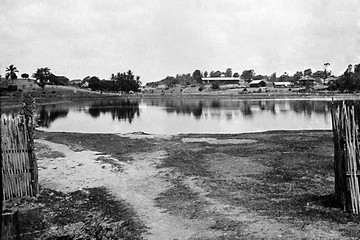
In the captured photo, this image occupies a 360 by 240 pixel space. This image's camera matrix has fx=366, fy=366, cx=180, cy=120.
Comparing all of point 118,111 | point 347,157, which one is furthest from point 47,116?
point 347,157

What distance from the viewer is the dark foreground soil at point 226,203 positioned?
346 inches

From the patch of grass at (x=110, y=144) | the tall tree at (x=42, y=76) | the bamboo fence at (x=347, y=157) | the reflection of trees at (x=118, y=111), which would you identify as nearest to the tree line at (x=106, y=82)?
the tall tree at (x=42, y=76)

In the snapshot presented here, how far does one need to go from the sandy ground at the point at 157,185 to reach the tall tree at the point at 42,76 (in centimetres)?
12476

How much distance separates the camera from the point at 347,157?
9.39 metres

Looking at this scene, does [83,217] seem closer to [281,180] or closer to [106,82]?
[281,180]

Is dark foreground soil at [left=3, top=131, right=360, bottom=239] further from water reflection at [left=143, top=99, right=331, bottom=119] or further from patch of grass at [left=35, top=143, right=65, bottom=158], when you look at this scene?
water reflection at [left=143, top=99, right=331, bottom=119]

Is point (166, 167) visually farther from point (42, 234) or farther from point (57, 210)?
point (42, 234)

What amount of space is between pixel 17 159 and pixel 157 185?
4.75 meters

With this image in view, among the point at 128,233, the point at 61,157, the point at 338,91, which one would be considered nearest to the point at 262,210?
the point at 128,233

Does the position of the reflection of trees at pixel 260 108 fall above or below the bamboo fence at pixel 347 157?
below

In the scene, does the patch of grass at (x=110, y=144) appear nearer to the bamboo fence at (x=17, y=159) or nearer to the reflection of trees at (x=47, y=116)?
the bamboo fence at (x=17, y=159)

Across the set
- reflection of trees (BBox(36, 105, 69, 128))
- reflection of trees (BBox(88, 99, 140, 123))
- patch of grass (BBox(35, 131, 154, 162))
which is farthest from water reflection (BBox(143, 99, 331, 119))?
patch of grass (BBox(35, 131, 154, 162))

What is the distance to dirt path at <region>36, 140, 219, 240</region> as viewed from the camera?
903cm

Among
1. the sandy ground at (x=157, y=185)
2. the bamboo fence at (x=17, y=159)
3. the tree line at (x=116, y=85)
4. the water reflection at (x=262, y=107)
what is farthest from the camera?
the tree line at (x=116, y=85)
